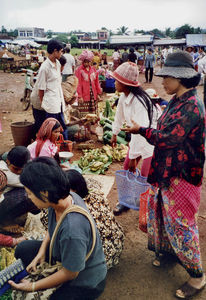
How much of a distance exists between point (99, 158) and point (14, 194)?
236 cm

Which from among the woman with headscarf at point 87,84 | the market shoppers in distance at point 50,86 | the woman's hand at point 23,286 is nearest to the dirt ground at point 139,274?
the woman's hand at point 23,286

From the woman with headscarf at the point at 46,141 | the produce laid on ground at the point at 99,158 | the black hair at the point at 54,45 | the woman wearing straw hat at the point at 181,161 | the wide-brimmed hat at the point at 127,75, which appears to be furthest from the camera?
the produce laid on ground at the point at 99,158

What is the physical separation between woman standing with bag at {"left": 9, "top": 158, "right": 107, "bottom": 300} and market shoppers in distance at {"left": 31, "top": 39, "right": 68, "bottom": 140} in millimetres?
3116

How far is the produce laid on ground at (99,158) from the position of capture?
4824mm

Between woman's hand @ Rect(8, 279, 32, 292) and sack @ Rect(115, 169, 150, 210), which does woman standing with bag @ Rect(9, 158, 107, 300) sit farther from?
sack @ Rect(115, 169, 150, 210)

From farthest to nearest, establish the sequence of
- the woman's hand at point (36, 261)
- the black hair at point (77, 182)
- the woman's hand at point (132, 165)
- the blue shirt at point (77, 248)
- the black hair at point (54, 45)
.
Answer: the black hair at point (54, 45)
the woman's hand at point (132, 165)
the black hair at point (77, 182)
the woman's hand at point (36, 261)
the blue shirt at point (77, 248)

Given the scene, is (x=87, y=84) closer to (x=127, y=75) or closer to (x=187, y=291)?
(x=127, y=75)

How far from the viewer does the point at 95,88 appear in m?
6.65

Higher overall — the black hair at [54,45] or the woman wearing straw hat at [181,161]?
the black hair at [54,45]

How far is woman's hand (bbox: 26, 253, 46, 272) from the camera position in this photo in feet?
6.45

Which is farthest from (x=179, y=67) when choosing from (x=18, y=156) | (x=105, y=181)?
(x=105, y=181)

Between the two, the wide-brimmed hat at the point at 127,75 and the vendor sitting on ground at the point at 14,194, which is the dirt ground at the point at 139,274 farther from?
the wide-brimmed hat at the point at 127,75

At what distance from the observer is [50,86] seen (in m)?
4.63

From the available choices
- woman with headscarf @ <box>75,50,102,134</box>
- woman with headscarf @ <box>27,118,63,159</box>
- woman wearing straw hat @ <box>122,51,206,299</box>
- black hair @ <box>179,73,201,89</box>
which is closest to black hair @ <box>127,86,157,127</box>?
woman wearing straw hat @ <box>122,51,206,299</box>
